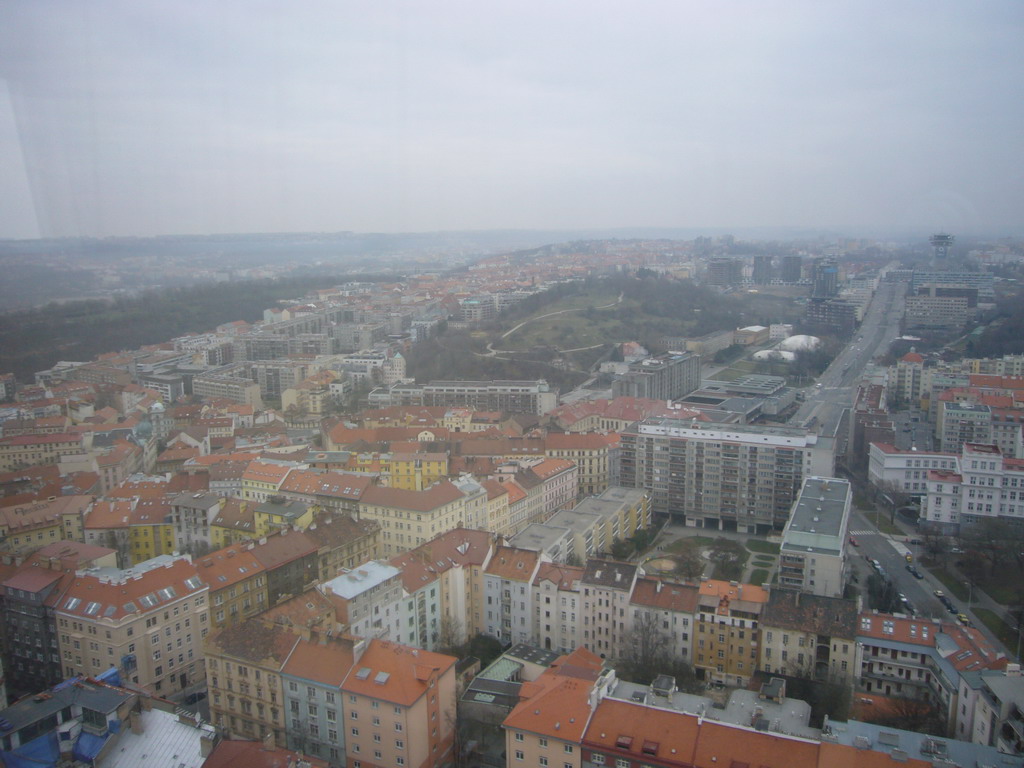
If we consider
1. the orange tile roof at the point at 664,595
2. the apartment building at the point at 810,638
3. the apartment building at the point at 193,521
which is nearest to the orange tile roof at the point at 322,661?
the orange tile roof at the point at 664,595

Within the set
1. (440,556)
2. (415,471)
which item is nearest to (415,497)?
(440,556)

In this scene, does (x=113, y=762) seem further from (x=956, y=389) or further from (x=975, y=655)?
(x=956, y=389)

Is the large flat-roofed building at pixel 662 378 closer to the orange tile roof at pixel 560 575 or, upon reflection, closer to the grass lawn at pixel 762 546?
the grass lawn at pixel 762 546

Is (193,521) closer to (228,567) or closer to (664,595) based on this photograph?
(228,567)

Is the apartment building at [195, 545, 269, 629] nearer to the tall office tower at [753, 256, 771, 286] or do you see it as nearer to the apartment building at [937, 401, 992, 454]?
the apartment building at [937, 401, 992, 454]

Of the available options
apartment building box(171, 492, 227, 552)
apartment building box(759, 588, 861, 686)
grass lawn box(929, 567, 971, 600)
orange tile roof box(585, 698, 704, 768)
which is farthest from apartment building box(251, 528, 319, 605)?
grass lawn box(929, 567, 971, 600)

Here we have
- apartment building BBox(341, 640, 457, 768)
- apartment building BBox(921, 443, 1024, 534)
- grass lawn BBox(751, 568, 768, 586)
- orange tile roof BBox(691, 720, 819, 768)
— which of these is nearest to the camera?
orange tile roof BBox(691, 720, 819, 768)
